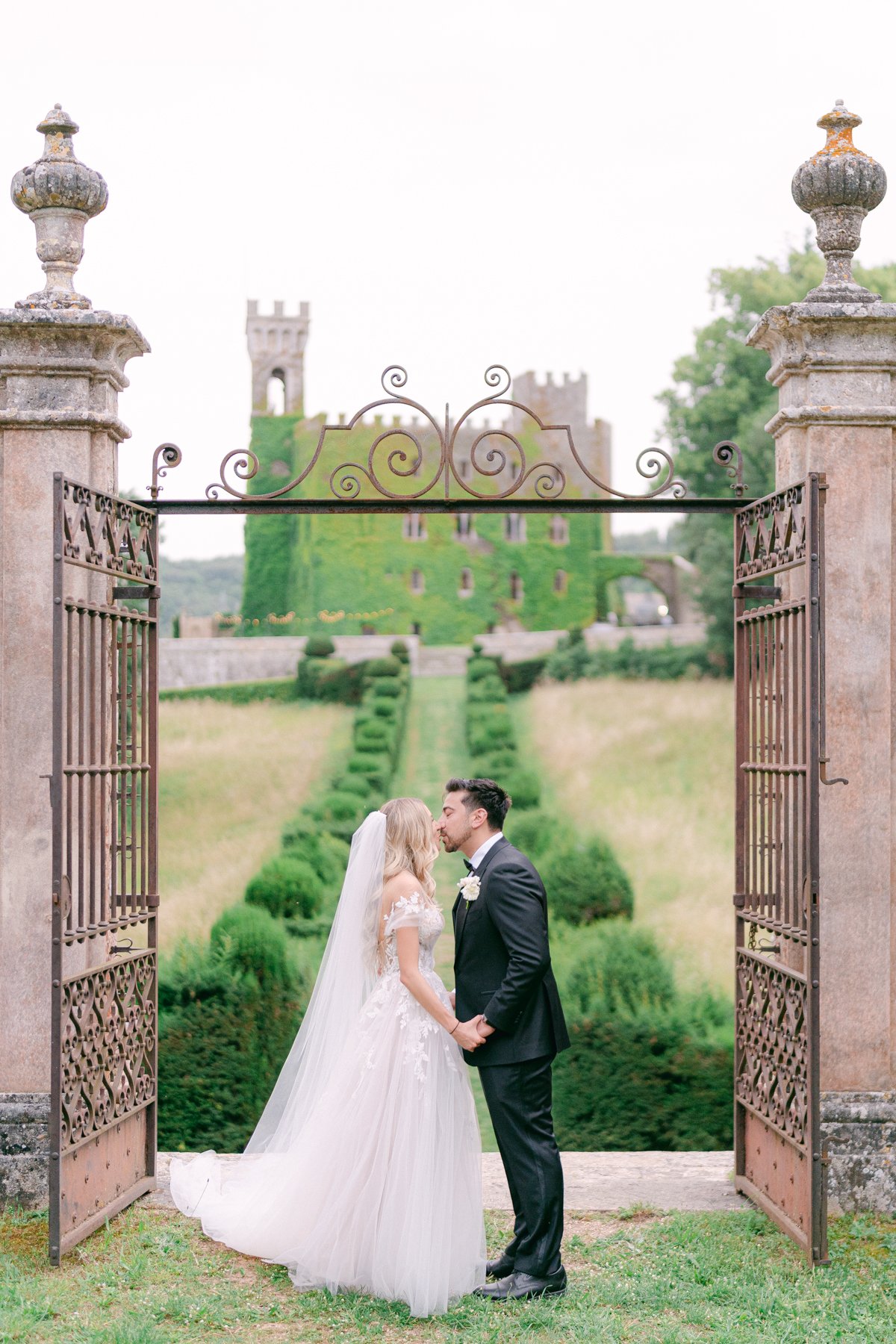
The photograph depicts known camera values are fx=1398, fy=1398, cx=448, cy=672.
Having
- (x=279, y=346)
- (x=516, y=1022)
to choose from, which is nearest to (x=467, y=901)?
(x=516, y=1022)

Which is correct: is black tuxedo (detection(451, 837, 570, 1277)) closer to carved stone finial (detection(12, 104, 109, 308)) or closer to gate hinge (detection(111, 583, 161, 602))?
gate hinge (detection(111, 583, 161, 602))

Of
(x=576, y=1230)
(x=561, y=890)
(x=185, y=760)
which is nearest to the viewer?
(x=576, y=1230)

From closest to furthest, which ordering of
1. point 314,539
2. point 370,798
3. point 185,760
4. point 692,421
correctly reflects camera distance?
point 370,798, point 185,760, point 692,421, point 314,539

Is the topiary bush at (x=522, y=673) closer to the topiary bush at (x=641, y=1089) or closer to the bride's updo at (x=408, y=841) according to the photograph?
the topiary bush at (x=641, y=1089)

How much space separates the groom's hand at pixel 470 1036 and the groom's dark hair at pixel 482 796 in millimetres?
683

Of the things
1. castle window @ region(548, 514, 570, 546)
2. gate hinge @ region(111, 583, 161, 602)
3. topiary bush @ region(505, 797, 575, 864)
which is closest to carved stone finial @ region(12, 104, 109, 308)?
gate hinge @ region(111, 583, 161, 602)

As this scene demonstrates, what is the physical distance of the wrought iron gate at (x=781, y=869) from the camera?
4.97m

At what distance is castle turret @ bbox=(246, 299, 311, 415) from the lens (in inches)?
1731

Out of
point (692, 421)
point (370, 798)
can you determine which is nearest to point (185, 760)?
point (370, 798)

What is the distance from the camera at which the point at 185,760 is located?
2483 centimetres

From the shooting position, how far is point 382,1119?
15.9ft

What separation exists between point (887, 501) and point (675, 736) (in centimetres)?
2002

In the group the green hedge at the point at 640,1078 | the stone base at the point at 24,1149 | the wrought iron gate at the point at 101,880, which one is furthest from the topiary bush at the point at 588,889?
the stone base at the point at 24,1149

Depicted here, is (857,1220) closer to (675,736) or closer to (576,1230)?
(576,1230)
